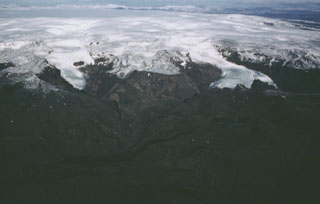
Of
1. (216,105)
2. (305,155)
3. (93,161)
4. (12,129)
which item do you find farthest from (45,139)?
(305,155)

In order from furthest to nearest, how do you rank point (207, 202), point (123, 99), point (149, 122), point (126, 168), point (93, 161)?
point (123, 99), point (149, 122), point (93, 161), point (126, 168), point (207, 202)

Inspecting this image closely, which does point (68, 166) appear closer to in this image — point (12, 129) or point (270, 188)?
point (12, 129)

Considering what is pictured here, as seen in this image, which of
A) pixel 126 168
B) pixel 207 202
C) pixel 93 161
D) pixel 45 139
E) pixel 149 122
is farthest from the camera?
pixel 149 122

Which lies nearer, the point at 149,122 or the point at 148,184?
the point at 148,184

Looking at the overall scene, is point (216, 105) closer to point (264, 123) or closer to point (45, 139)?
point (264, 123)

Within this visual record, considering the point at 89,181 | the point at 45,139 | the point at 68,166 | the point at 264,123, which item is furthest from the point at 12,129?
the point at 264,123

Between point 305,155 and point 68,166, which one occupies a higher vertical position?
point 305,155
